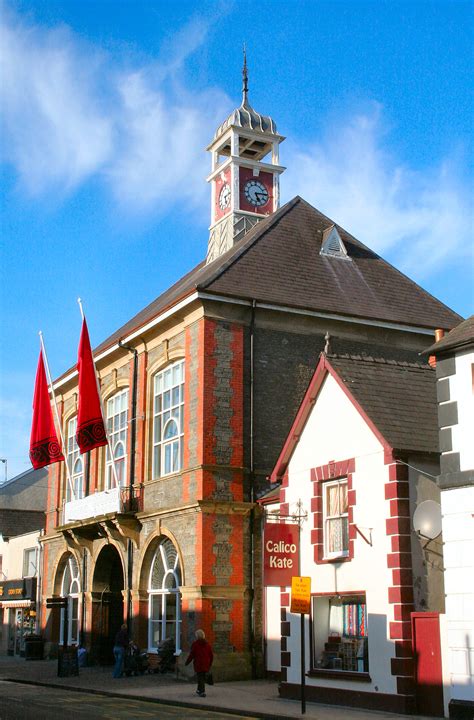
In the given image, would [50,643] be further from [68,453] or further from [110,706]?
[110,706]

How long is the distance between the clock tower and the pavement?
52.3 ft

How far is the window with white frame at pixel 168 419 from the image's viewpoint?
1068 inches

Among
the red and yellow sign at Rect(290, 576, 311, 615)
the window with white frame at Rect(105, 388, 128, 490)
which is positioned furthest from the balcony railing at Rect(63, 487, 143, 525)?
the red and yellow sign at Rect(290, 576, 311, 615)

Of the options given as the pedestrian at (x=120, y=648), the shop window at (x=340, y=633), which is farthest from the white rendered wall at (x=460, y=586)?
the pedestrian at (x=120, y=648)

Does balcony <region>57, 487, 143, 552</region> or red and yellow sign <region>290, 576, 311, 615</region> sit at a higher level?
balcony <region>57, 487, 143, 552</region>

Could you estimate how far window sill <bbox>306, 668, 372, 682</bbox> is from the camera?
711 inches

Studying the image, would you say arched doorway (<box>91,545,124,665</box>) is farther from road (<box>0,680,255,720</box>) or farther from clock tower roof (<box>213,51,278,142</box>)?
clock tower roof (<box>213,51,278,142</box>)

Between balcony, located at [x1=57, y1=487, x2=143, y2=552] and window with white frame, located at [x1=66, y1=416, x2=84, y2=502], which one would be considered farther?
window with white frame, located at [x1=66, y1=416, x2=84, y2=502]

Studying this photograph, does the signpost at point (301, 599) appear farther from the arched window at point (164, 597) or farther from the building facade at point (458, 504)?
the arched window at point (164, 597)

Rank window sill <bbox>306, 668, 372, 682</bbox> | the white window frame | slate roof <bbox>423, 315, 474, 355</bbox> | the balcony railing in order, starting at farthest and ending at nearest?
the white window frame < the balcony railing < window sill <bbox>306, 668, 372, 682</bbox> < slate roof <bbox>423, 315, 474, 355</bbox>

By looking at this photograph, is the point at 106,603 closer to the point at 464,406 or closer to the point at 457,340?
the point at 464,406

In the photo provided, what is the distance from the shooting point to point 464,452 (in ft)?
53.1

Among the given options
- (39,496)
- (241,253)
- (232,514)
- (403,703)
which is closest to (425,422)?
(403,703)

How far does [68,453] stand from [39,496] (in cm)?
1600
